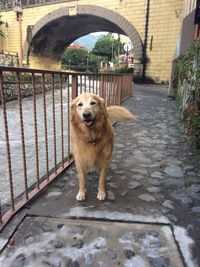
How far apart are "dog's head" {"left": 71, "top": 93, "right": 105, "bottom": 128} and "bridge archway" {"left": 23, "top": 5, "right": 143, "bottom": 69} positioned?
59.5ft

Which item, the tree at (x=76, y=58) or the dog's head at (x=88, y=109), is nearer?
the dog's head at (x=88, y=109)

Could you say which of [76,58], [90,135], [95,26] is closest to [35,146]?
[90,135]

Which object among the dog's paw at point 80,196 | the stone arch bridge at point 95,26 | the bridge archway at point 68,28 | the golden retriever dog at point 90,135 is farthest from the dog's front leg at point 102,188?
the bridge archway at point 68,28

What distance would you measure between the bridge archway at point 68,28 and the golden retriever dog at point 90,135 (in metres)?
18.1

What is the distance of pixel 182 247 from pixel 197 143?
1918mm

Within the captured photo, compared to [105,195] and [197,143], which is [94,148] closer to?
[105,195]

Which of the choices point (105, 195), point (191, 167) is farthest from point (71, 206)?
point (191, 167)

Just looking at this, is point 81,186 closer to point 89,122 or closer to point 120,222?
point 120,222

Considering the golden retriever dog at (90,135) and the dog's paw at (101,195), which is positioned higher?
the golden retriever dog at (90,135)

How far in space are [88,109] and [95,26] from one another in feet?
78.7

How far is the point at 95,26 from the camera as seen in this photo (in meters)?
24.2

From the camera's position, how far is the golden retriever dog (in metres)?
2.55

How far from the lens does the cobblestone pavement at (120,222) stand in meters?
1.91

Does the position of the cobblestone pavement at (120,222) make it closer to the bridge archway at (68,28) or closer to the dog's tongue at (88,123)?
the dog's tongue at (88,123)
